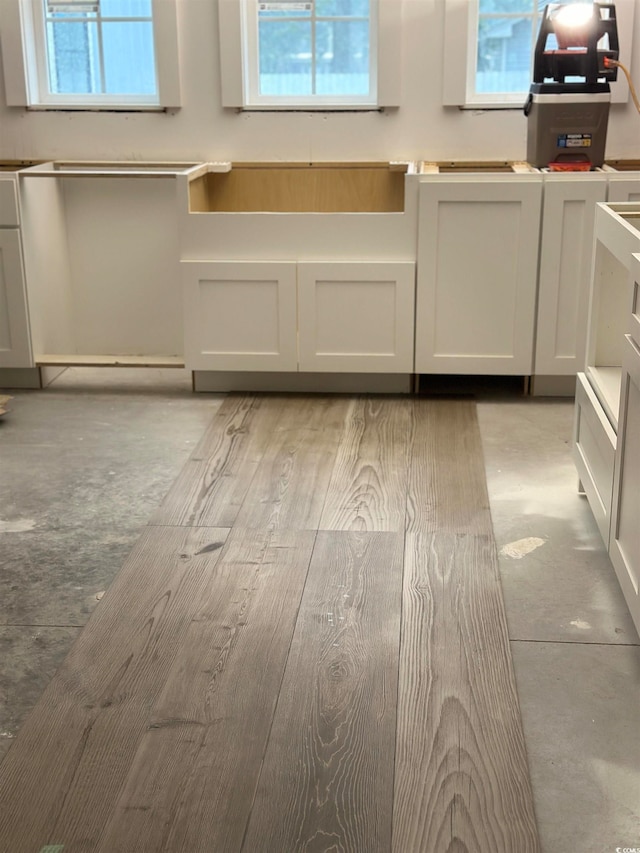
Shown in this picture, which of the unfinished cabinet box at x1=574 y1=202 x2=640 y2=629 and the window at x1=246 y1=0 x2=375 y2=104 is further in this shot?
the window at x1=246 y1=0 x2=375 y2=104

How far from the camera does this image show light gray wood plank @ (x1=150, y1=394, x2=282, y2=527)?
115 inches

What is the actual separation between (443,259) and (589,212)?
1.88 ft

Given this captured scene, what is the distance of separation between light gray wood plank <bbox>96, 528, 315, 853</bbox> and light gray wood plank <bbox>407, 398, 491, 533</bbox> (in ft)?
1.52

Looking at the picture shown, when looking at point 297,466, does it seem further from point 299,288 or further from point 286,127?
point 286,127

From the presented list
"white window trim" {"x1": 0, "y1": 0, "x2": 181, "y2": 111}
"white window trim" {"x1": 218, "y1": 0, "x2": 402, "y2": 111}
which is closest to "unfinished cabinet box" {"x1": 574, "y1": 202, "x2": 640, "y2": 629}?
"white window trim" {"x1": 218, "y1": 0, "x2": 402, "y2": 111}

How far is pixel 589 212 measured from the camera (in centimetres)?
375

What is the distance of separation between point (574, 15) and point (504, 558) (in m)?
2.14

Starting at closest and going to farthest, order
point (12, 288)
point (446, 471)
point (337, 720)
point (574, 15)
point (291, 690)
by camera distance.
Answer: point (337, 720)
point (291, 690)
point (446, 471)
point (574, 15)
point (12, 288)

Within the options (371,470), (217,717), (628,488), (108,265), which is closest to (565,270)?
(371,470)

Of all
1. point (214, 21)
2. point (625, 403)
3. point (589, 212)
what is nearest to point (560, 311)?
point (589, 212)

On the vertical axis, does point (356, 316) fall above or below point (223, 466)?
above

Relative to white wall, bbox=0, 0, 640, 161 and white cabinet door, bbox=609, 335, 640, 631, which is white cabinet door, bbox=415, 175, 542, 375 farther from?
white cabinet door, bbox=609, 335, 640, 631

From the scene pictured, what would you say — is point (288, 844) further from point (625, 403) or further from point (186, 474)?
point (186, 474)

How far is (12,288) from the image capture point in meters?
4.01
